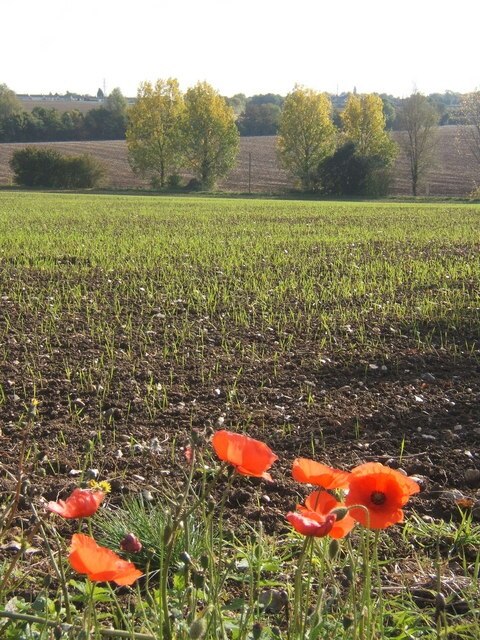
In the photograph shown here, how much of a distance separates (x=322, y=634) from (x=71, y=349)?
154 inches

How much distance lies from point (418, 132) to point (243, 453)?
55504 mm

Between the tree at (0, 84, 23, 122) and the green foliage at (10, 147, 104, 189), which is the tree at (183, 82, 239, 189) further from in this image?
the tree at (0, 84, 23, 122)

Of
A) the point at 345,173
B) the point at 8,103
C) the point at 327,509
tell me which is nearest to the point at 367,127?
the point at 345,173

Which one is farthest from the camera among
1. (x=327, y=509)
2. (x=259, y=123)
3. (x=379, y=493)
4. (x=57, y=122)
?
(x=259, y=123)

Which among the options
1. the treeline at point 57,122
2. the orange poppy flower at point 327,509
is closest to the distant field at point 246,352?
the orange poppy flower at point 327,509

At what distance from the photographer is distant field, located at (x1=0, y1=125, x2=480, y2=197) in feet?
177

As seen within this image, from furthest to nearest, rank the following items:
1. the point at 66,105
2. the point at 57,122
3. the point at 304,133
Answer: the point at 66,105 → the point at 57,122 → the point at 304,133

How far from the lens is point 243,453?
4.10 feet

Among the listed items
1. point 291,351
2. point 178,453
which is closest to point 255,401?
point 178,453

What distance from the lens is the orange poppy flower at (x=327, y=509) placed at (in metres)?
1.36

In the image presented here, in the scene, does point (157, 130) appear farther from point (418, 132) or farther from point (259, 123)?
point (259, 123)

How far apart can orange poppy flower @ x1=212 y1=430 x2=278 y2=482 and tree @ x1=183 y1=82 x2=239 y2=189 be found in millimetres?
51468

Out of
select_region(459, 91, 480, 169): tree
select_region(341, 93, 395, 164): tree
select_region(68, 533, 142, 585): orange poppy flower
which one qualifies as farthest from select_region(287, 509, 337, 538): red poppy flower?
select_region(341, 93, 395, 164): tree

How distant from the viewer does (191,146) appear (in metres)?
52.5
